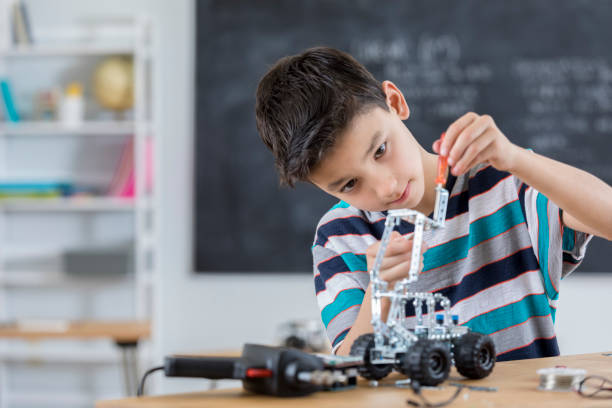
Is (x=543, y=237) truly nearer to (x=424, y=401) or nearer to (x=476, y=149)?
(x=476, y=149)

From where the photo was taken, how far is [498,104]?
3.25m

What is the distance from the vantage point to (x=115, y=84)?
3361mm

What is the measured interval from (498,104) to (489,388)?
2.70 m

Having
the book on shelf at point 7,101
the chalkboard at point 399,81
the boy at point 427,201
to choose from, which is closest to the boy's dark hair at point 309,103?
the boy at point 427,201

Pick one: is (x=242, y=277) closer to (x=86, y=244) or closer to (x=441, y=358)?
(x=86, y=244)

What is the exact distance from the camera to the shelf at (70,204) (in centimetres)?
331

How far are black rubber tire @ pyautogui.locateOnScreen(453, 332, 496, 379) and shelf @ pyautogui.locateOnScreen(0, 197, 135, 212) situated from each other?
270cm

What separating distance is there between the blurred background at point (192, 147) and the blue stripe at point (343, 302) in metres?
2.06

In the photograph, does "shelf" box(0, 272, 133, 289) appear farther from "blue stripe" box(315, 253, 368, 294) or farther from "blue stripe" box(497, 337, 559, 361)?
"blue stripe" box(497, 337, 559, 361)

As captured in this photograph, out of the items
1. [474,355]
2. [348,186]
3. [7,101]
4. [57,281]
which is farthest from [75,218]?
[474,355]

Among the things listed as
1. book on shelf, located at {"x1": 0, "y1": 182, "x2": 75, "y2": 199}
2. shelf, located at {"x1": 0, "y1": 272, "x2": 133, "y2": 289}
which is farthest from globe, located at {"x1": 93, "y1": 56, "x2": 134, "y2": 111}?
shelf, located at {"x1": 0, "y1": 272, "x2": 133, "y2": 289}

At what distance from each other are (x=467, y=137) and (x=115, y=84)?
2770 mm

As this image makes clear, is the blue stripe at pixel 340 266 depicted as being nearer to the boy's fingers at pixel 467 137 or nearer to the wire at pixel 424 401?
the boy's fingers at pixel 467 137

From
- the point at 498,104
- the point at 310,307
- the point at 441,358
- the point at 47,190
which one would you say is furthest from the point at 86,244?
the point at 441,358
